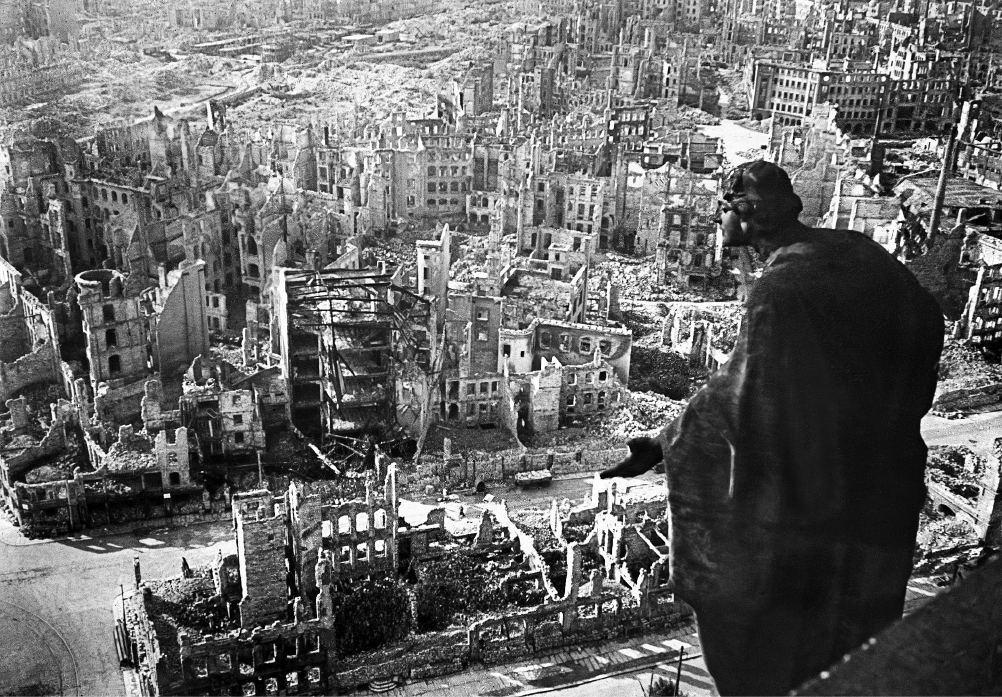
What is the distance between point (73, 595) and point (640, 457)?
26.0 metres

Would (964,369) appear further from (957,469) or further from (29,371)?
(29,371)

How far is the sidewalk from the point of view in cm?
2431

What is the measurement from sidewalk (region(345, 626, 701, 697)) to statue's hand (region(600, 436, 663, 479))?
18181 millimetres

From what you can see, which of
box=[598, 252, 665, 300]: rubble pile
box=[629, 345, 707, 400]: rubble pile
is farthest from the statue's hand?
box=[598, 252, 665, 300]: rubble pile

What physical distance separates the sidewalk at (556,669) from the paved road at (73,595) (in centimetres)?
753

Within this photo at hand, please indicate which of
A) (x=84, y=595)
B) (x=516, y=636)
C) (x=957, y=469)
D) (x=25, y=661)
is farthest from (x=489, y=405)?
(x=25, y=661)

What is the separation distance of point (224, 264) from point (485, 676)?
1253 inches

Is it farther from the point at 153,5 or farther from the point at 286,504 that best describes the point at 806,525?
the point at 153,5

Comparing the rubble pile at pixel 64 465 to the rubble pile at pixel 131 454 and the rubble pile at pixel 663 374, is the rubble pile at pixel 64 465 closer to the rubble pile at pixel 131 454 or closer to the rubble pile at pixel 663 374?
the rubble pile at pixel 131 454

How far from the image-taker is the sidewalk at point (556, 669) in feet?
79.8

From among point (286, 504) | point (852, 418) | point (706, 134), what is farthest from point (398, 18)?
point (852, 418)

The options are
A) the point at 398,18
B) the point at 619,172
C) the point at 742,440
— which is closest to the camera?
the point at 742,440

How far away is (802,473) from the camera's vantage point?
20.5 ft

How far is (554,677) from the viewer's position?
970 inches
